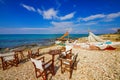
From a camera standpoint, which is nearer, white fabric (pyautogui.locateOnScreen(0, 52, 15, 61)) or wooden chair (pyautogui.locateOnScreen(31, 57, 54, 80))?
wooden chair (pyautogui.locateOnScreen(31, 57, 54, 80))

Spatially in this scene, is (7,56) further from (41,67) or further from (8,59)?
(41,67)

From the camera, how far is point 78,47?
1049 centimetres

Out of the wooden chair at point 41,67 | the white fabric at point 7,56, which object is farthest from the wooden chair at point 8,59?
the wooden chair at point 41,67

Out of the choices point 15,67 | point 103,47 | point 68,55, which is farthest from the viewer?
point 103,47

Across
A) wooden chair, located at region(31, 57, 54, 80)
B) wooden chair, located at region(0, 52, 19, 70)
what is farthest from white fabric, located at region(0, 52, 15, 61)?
wooden chair, located at region(31, 57, 54, 80)

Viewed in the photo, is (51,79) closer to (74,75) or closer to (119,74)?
(74,75)

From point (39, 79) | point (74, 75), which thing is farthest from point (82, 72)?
point (39, 79)

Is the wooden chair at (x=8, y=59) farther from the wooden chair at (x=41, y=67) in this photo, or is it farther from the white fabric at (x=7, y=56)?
the wooden chair at (x=41, y=67)

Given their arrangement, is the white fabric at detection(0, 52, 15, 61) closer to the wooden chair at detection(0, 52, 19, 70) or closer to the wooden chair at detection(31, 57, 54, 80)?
the wooden chair at detection(0, 52, 19, 70)

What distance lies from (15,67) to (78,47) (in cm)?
745

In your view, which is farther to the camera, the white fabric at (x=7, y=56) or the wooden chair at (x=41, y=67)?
the white fabric at (x=7, y=56)

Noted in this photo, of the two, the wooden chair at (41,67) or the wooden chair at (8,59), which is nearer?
the wooden chair at (41,67)

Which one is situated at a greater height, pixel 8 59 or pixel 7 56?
pixel 7 56

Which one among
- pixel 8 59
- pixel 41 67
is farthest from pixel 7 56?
pixel 41 67
